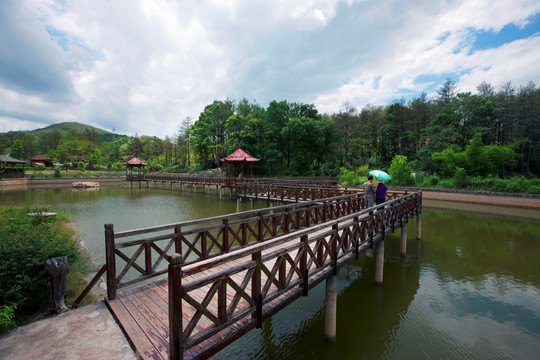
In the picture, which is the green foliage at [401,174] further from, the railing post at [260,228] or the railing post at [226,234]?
the railing post at [226,234]

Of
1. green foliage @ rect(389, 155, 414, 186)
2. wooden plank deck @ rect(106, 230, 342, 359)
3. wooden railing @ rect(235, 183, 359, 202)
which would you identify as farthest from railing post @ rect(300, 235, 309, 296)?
green foliage @ rect(389, 155, 414, 186)

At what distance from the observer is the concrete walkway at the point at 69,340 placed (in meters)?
2.90

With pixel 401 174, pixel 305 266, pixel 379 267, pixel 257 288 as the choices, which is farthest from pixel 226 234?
pixel 401 174

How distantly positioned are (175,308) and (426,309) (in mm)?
6597

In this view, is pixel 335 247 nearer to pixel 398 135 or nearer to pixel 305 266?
pixel 305 266

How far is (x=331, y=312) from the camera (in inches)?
210

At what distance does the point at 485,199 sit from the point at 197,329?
26.5m

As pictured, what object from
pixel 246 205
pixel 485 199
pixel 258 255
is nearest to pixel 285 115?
pixel 246 205

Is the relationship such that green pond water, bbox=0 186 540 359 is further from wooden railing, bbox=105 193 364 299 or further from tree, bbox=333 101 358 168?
tree, bbox=333 101 358 168

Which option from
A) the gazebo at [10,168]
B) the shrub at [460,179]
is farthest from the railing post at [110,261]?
the gazebo at [10,168]

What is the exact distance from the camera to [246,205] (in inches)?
833

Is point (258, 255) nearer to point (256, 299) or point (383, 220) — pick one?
point (256, 299)

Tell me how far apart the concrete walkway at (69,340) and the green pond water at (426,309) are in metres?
2.20

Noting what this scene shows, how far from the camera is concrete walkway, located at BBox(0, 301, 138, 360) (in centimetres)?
290
